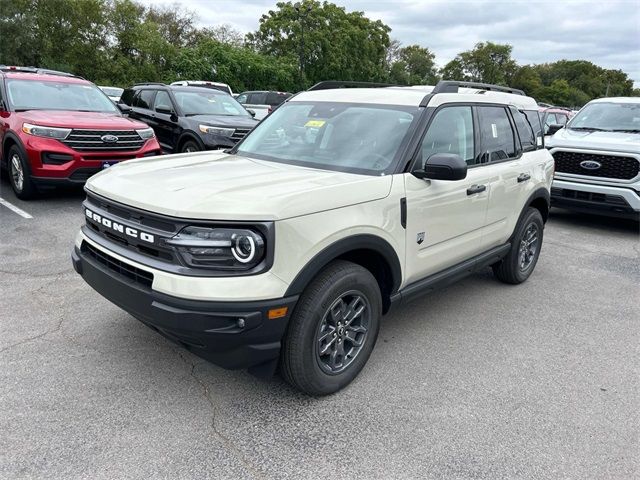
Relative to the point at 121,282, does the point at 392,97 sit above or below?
above

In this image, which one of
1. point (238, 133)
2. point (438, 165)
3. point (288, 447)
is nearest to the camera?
point (288, 447)

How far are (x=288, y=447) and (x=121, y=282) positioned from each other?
1.25 meters

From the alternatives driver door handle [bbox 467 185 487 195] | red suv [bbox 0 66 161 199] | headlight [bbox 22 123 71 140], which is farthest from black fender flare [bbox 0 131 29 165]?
driver door handle [bbox 467 185 487 195]

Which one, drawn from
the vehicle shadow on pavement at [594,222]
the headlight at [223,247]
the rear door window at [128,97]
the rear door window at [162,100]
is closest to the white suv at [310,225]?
the headlight at [223,247]

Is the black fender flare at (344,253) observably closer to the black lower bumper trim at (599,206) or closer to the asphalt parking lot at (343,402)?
the asphalt parking lot at (343,402)

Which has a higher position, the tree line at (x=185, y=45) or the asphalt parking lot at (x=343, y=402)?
the tree line at (x=185, y=45)

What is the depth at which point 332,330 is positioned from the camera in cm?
300

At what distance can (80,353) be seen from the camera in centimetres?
343

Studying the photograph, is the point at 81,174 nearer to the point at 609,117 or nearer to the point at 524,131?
the point at 524,131

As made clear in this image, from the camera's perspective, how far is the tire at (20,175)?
691cm

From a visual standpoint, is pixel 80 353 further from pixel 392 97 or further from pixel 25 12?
pixel 25 12

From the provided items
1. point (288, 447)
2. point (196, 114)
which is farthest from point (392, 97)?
point (196, 114)

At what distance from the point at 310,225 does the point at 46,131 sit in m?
5.64

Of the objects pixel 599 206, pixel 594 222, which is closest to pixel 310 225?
pixel 599 206
